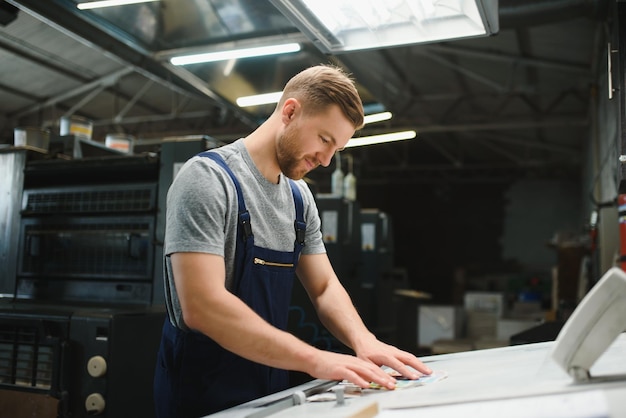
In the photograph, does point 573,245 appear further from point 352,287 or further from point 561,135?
point 561,135

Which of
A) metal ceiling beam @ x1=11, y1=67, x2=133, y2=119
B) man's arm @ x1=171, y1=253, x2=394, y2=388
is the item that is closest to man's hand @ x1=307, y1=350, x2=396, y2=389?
man's arm @ x1=171, y1=253, x2=394, y2=388

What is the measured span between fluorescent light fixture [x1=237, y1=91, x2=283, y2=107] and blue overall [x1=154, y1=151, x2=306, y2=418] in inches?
139

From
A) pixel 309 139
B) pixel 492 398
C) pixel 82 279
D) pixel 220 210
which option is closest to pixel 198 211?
pixel 220 210

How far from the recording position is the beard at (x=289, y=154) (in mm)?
1483

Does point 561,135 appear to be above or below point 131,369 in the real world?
above

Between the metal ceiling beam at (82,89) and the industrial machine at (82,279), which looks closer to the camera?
the industrial machine at (82,279)

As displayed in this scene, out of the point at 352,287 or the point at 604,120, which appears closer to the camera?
the point at 352,287

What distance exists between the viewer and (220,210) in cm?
133

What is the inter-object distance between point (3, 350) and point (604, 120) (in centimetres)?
526

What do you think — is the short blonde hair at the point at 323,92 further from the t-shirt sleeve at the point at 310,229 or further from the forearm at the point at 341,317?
the forearm at the point at 341,317

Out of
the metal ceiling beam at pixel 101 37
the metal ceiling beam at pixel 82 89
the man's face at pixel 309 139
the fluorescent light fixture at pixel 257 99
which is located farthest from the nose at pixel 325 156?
the metal ceiling beam at pixel 82 89

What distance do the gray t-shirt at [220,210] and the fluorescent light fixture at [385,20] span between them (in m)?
0.65

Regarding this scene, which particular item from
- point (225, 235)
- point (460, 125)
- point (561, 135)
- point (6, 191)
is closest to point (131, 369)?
point (225, 235)

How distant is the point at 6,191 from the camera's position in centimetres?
288
